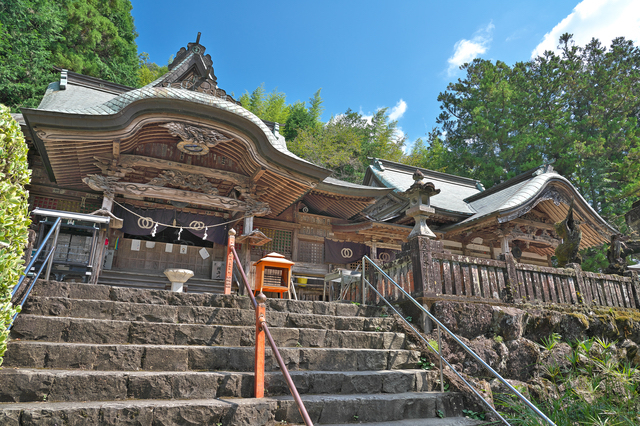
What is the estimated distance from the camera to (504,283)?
21.0 feet

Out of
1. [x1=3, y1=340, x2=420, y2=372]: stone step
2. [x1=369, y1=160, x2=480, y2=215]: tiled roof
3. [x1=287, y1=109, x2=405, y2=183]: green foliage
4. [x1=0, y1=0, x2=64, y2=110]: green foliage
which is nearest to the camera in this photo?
[x1=3, y1=340, x2=420, y2=372]: stone step

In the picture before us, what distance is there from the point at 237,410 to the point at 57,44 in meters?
21.5

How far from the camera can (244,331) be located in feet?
15.2

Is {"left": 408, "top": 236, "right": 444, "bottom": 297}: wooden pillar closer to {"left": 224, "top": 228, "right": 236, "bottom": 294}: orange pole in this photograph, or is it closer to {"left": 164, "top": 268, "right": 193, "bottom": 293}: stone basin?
{"left": 224, "top": 228, "right": 236, "bottom": 294}: orange pole

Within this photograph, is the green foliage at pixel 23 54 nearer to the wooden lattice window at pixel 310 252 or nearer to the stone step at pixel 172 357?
the wooden lattice window at pixel 310 252

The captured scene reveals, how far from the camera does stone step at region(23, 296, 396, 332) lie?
4352 millimetres

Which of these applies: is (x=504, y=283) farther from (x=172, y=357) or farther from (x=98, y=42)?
(x=98, y=42)

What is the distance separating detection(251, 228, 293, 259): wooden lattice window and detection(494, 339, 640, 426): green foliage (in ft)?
24.5

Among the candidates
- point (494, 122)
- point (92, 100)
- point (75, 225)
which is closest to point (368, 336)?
point (75, 225)

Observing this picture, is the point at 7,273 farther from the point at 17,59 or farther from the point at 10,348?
the point at 17,59

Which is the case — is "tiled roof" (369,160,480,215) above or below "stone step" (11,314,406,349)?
above

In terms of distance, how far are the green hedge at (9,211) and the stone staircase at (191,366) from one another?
2.03ft

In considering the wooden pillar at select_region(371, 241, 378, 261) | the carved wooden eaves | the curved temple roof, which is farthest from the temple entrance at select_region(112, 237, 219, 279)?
the curved temple roof

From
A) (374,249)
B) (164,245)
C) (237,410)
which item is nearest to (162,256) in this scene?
(164,245)
